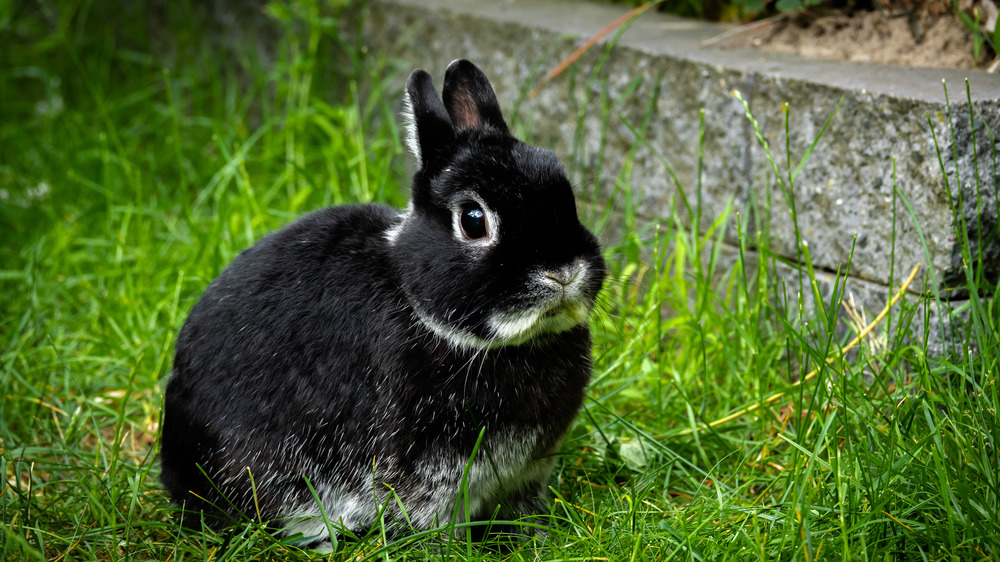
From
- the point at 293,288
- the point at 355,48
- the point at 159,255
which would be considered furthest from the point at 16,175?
the point at 293,288

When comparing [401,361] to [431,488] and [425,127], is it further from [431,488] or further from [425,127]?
[425,127]

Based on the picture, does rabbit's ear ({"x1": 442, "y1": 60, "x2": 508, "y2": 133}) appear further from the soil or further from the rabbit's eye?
the soil

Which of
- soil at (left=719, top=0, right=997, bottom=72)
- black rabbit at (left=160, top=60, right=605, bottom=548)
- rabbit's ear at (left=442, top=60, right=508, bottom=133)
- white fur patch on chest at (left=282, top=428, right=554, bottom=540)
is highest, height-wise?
rabbit's ear at (left=442, top=60, right=508, bottom=133)

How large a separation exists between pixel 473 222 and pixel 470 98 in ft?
1.55

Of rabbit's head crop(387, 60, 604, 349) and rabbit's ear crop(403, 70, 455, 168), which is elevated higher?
rabbit's ear crop(403, 70, 455, 168)

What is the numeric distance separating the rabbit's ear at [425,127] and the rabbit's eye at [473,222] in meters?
0.21

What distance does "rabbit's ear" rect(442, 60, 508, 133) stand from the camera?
8.32 feet

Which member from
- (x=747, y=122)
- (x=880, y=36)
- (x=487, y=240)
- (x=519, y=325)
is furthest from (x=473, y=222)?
(x=880, y=36)

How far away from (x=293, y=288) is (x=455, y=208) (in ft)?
1.83

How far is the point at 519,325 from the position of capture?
7.19 feet

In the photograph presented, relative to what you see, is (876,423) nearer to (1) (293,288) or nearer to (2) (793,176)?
(2) (793,176)

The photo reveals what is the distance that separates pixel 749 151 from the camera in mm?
3418

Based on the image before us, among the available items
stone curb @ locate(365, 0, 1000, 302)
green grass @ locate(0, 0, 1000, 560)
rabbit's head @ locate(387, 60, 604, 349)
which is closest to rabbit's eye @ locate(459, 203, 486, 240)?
rabbit's head @ locate(387, 60, 604, 349)

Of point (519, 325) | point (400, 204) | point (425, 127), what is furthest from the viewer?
point (400, 204)
